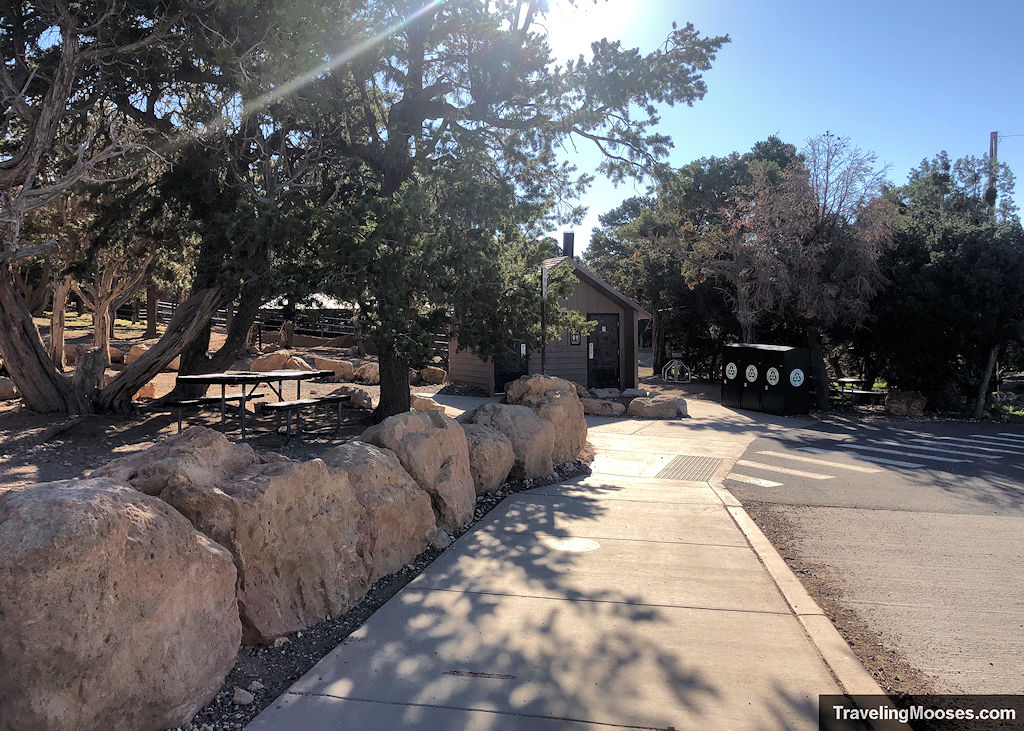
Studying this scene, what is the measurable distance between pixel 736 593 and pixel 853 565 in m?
1.50

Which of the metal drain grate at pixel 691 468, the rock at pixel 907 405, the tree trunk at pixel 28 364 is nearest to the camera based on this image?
the metal drain grate at pixel 691 468

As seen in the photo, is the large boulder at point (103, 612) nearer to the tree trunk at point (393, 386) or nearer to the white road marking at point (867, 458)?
the tree trunk at point (393, 386)

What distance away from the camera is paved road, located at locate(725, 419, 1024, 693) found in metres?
4.15

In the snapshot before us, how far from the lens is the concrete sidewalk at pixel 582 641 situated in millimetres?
3273

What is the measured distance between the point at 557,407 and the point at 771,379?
1028cm

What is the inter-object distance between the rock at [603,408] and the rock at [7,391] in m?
11.5

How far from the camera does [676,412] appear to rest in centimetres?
1631

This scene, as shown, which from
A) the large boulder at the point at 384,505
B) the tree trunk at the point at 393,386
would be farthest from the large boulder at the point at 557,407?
the large boulder at the point at 384,505

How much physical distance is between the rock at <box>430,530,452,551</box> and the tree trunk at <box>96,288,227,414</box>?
7403 mm

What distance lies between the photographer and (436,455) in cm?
623

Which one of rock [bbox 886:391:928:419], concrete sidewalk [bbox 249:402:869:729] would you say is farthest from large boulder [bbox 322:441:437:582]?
rock [bbox 886:391:928:419]

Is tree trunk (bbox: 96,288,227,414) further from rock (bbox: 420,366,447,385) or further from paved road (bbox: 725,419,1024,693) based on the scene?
rock (bbox: 420,366,447,385)

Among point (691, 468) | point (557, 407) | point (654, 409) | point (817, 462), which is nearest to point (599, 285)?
point (654, 409)

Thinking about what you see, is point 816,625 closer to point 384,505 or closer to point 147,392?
point 384,505
